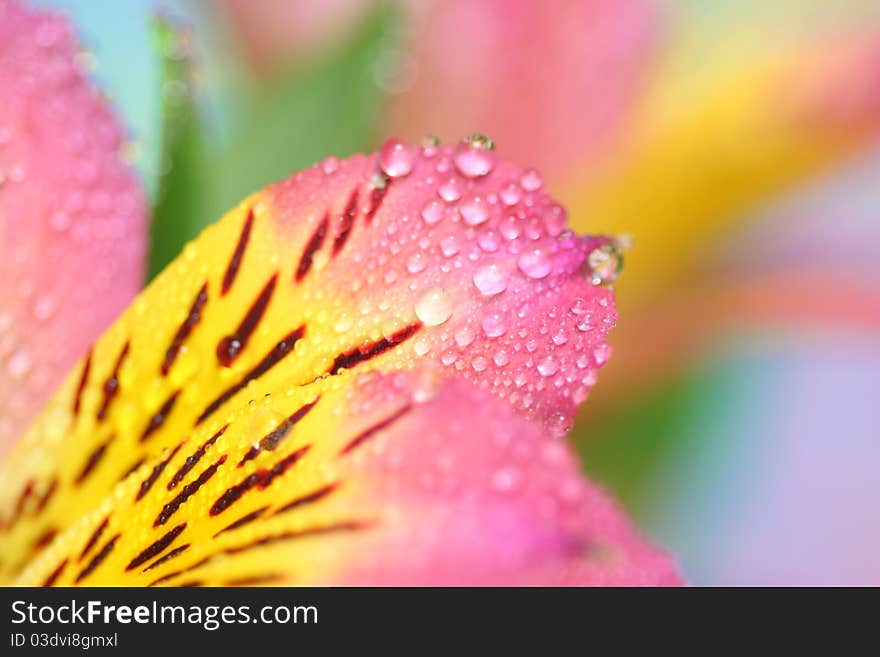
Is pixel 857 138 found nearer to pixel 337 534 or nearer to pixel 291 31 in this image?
pixel 291 31

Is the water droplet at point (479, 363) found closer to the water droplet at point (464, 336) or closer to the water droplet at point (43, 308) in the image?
the water droplet at point (464, 336)

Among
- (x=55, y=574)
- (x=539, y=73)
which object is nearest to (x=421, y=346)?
(x=55, y=574)

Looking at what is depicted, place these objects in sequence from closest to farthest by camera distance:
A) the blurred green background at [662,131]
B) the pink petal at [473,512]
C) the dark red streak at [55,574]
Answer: the pink petal at [473,512], the dark red streak at [55,574], the blurred green background at [662,131]

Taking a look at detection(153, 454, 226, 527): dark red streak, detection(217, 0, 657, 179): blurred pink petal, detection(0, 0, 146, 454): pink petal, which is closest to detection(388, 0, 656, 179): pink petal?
detection(217, 0, 657, 179): blurred pink petal

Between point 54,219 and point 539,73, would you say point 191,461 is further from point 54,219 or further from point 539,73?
point 539,73

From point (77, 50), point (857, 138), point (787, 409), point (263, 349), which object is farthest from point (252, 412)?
point (787, 409)

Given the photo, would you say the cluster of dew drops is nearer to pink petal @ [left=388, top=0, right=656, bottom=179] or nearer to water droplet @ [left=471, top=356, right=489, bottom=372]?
water droplet @ [left=471, top=356, right=489, bottom=372]

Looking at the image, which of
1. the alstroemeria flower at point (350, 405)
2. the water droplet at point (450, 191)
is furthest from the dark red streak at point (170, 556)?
the water droplet at point (450, 191)
